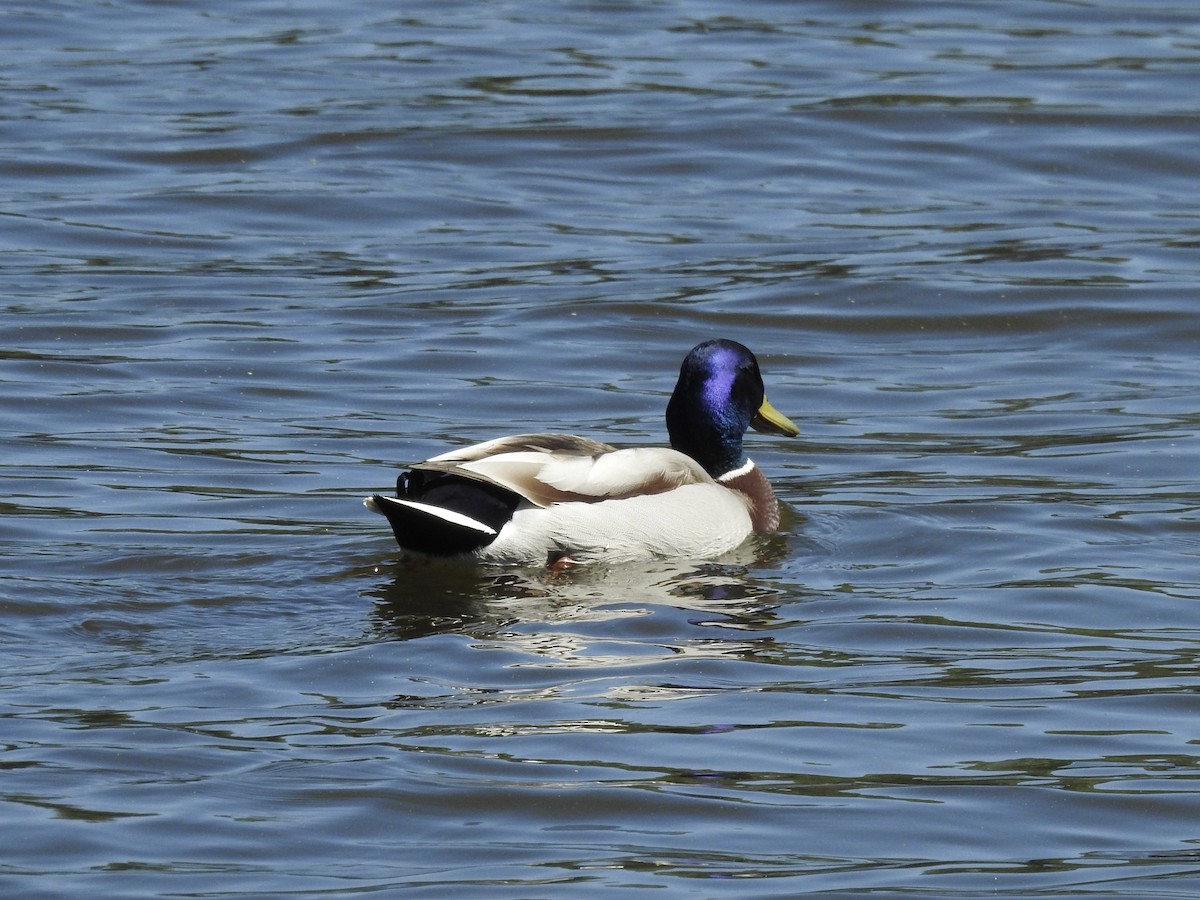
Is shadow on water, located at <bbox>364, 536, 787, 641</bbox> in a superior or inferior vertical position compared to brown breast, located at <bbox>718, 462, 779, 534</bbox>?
inferior

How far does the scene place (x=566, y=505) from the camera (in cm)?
886

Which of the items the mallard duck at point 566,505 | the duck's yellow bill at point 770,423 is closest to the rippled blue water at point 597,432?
the mallard duck at point 566,505

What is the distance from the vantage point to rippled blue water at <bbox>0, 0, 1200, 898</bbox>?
19.8 feet

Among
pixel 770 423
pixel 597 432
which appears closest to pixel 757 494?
pixel 770 423

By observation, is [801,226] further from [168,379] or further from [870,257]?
[168,379]

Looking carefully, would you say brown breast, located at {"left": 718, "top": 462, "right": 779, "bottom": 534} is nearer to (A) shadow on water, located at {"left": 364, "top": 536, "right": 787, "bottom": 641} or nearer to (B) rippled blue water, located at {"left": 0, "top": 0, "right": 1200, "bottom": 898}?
(B) rippled blue water, located at {"left": 0, "top": 0, "right": 1200, "bottom": 898}

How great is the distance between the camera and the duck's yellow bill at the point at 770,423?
404 inches

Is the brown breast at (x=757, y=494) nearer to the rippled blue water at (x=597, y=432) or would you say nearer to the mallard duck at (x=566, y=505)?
the mallard duck at (x=566, y=505)

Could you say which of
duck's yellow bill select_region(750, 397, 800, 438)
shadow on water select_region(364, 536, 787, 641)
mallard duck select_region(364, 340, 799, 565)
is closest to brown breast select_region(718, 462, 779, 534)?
mallard duck select_region(364, 340, 799, 565)

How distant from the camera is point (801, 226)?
1548 cm

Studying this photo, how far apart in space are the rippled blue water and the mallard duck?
17 cm

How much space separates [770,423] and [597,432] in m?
1.16

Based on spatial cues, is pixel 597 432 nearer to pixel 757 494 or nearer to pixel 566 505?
pixel 757 494

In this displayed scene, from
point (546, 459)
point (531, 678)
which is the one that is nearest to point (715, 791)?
point (531, 678)
